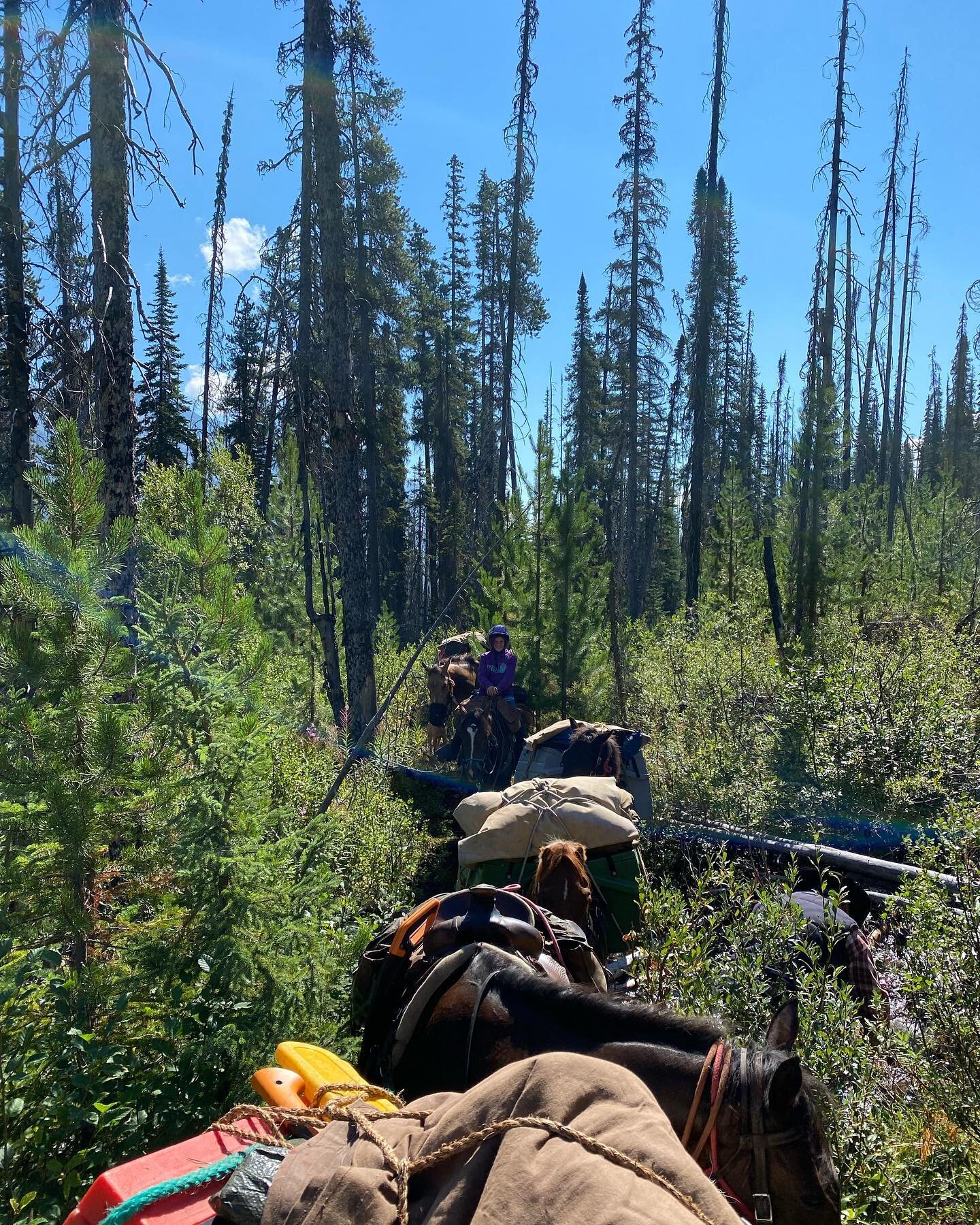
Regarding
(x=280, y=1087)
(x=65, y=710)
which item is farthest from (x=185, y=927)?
(x=280, y=1087)

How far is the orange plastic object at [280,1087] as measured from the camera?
2.08 meters

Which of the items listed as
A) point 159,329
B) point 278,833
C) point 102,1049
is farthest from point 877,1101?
point 159,329

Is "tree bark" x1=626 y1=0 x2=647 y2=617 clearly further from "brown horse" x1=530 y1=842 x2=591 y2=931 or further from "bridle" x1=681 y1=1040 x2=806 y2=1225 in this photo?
"bridle" x1=681 y1=1040 x2=806 y2=1225

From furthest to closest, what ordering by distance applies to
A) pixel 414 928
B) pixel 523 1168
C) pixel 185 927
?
pixel 414 928, pixel 185 927, pixel 523 1168

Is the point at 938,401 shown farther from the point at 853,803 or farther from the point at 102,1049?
the point at 102,1049

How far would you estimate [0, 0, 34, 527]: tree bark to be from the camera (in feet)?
26.3

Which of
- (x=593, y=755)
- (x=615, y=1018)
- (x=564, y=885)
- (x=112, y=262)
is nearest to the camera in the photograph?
(x=615, y=1018)

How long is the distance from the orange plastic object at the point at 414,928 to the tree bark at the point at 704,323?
1423 centimetres

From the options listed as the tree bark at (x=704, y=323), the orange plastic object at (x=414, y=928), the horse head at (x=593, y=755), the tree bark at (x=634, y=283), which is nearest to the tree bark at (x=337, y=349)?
the horse head at (x=593, y=755)

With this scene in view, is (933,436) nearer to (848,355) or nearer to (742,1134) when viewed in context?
(848,355)

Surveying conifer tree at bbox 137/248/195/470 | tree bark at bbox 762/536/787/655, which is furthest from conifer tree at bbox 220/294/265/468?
tree bark at bbox 762/536/787/655

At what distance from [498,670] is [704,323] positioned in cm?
1236

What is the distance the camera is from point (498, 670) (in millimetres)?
10922

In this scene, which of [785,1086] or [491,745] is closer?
[785,1086]
